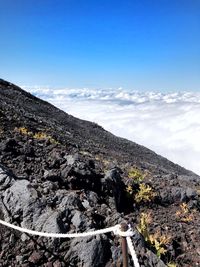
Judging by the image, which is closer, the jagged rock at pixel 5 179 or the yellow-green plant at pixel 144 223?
the jagged rock at pixel 5 179

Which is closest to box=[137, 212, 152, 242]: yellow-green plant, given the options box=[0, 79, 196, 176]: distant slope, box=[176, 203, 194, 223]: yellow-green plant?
box=[176, 203, 194, 223]: yellow-green plant

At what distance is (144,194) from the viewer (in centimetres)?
1392

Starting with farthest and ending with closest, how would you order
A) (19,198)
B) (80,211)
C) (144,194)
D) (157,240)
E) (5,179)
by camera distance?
(144,194), (157,240), (5,179), (80,211), (19,198)

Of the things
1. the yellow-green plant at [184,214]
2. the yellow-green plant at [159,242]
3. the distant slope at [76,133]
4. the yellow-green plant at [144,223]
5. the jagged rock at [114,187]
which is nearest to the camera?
the yellow-green plant at [159,242]

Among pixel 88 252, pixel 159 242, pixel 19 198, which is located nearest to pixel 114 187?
pixel 159 242

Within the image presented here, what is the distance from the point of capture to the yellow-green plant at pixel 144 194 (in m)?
13.6

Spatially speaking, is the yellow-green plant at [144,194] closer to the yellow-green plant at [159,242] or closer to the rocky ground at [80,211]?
the rocky ground at [80,211]

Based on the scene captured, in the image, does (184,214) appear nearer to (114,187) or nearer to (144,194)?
(144,194)

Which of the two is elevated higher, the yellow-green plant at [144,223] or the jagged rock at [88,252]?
the yellow-green plant at [144,223]

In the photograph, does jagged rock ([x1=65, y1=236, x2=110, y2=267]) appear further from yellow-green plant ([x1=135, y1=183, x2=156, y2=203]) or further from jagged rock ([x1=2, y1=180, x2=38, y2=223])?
yellow-green plant ([x1=135, y1=183, x2=156, y2=203])

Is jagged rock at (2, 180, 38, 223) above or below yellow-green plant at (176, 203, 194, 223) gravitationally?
below

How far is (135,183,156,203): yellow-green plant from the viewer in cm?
1358

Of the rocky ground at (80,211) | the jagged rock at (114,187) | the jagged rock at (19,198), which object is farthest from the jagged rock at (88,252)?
the jagged rock at (114,187)

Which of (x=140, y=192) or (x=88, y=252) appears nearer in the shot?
(x=88, y=252)
